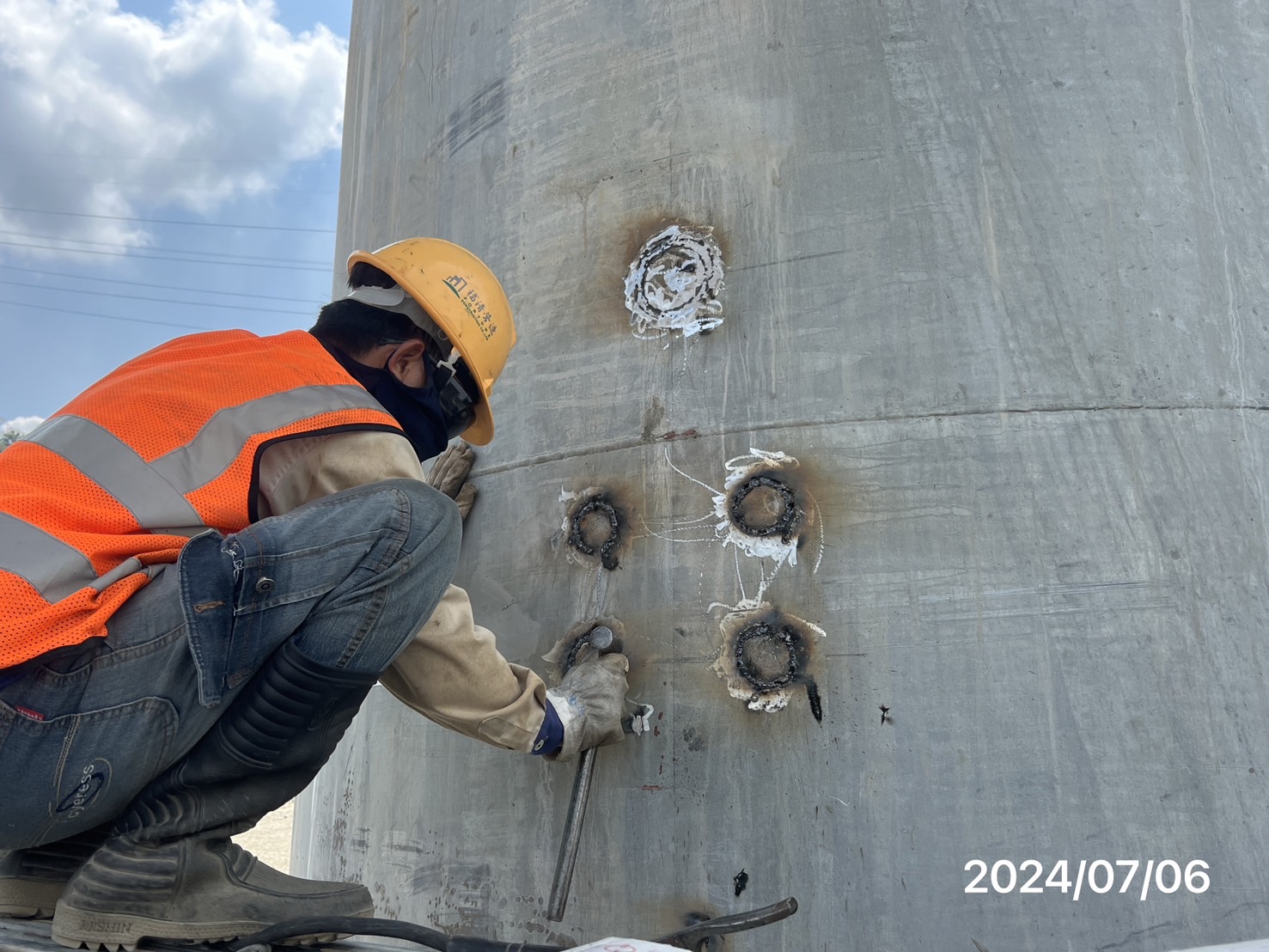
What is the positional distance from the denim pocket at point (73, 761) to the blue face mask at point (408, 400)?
694 mm

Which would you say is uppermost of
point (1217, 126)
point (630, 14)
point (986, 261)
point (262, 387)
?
point (630, 14)

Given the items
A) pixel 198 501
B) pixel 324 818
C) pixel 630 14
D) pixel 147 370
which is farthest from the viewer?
pixel 324 818

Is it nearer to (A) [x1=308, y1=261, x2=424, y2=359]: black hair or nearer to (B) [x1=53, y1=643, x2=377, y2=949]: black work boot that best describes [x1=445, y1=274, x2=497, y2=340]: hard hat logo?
(A) [x1=308, y1=261, x2=424, y2=359]: black hair

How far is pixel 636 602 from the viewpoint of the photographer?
2.23 metres

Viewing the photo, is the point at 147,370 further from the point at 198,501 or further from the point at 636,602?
the point at 636,602

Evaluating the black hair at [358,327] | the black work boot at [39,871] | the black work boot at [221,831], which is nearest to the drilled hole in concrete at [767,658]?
the black work boot at [221,831]

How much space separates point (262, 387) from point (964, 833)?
1388 millimetres

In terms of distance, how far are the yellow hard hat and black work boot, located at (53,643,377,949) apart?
2.30 feet

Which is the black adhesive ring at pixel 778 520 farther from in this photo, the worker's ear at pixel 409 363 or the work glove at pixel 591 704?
the worker's ear at pixel 409 363

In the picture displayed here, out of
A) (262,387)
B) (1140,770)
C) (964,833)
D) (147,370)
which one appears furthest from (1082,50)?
(147,370)

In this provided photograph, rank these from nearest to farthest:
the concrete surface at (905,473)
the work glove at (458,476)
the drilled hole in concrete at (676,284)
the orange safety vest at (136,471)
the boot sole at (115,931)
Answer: the orange safety vest at (136,471) < the boot sole at (115,931) < the concrete surface at (905,473) < the drilled hole in concrete at (676,284) < the work glove at (458,476)

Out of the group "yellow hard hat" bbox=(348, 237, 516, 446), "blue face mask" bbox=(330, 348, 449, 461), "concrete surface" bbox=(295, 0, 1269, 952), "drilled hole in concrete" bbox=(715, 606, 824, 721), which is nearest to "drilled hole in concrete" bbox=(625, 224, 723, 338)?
"concrete surface" bbox=(295, 0, 1269, 952)

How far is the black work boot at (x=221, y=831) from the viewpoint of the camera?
1745 millimetres
